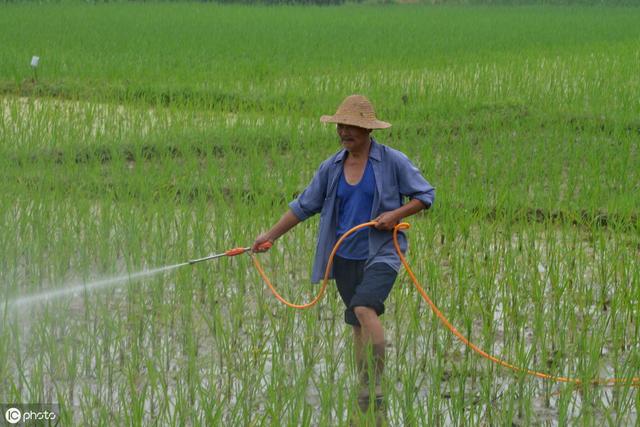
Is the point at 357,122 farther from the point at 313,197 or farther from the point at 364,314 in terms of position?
the point at 364,314

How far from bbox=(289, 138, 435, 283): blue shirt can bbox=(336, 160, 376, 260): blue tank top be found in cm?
3

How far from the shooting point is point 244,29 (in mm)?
16203

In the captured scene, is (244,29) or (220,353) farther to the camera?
(244,29)

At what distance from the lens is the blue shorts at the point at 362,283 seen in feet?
10.4

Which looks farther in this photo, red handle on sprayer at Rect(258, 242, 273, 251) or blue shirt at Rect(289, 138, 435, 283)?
red handle on sprayer at Rect(258, 242, 273, 251)

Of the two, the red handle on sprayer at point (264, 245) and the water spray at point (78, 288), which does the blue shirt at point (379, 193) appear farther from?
the water spray at point (78, 288)

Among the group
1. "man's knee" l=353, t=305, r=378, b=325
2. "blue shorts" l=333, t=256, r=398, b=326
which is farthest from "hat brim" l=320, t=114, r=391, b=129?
"man's knee" l=353, t=305, r=378, b=325

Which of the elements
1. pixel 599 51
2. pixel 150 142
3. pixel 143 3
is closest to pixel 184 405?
pixel 150 142

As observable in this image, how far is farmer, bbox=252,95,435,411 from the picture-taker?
3.25 meters

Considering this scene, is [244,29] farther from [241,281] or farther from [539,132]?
[241,281]

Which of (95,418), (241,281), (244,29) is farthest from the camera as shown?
(244,29)

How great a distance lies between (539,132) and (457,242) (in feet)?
8.70

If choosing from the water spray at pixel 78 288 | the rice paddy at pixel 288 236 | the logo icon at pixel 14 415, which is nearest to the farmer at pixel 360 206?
the rice paddy at pixel 288 236

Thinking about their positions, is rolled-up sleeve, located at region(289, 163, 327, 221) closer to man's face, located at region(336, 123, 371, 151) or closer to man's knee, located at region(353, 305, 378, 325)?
man's face, located at region(336, 123, 371, 151)
